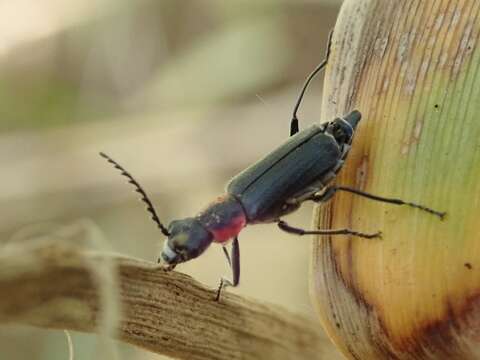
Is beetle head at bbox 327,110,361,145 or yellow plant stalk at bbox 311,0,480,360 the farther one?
beetle head at bbox 327,110,361,145

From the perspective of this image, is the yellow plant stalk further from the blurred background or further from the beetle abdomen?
the blurred background

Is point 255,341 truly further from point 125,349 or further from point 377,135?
point 125,349

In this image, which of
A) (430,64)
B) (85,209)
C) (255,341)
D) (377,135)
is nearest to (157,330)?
(255,341)

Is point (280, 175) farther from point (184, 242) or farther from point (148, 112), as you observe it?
point (148, 112)

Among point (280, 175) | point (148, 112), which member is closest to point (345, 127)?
point (280, 175)

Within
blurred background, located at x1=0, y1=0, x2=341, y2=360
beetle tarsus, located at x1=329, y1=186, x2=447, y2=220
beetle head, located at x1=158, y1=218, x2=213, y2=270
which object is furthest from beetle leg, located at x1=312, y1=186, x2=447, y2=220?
blurred background, located at x1=0, y1=0, x2=341, y2=360

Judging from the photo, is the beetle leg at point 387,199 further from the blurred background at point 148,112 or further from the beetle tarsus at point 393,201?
the blurred background at point 148,112

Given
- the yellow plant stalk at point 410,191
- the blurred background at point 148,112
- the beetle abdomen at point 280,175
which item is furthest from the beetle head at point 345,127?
the blurred background at point 148,112
